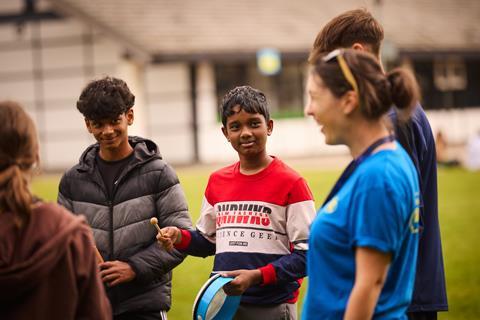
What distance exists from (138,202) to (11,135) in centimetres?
119

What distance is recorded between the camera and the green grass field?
6.51 metres

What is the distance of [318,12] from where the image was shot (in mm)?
27547

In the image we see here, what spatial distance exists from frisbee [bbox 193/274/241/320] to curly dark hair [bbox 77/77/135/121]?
3.09 ft

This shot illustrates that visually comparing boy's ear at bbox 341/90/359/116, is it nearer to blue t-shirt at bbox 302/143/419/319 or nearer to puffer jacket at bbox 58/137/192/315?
blue t-shirt at bbox 302/143/419/319

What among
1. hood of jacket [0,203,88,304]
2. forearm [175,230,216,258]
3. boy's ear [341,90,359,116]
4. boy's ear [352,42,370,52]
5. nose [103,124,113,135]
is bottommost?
forearm [175,230,216,258]

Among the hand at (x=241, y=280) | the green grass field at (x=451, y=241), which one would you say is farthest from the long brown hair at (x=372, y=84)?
the green grass field at (x=451, y=241)

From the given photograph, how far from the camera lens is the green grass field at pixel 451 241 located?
6.51 m

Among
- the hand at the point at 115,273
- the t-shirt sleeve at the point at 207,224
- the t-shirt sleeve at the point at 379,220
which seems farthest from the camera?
the t-shirt sleeve at the point at 207,224

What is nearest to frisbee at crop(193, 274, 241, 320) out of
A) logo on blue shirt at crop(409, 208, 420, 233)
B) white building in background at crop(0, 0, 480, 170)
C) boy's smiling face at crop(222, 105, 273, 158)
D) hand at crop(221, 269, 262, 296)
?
hand at crop(221, 269, 262, 296)

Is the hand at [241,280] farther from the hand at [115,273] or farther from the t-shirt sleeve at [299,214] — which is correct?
the hand at [115,273]

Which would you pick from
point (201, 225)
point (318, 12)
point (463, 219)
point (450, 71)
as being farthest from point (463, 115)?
point (201, 225)

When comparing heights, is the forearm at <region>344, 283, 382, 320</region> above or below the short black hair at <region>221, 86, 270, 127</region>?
below

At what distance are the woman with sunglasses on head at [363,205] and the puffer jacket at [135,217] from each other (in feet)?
3.80

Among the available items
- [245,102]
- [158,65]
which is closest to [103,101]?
[245,102]
